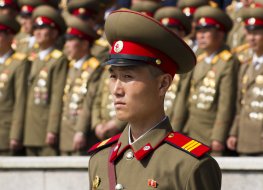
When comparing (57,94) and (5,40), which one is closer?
(57,94)

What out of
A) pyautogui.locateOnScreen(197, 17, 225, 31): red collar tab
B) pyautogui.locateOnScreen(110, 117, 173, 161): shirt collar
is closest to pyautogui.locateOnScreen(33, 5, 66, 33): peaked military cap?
pyautogui.locateOnScreen(197, 17, 225, 31): red collar tab

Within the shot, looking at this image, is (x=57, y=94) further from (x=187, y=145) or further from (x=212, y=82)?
(x=187, y=145)

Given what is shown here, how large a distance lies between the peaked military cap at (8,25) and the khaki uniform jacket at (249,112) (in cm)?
329

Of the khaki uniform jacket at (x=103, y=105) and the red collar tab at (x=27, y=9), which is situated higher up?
the red collar tab at (x=27, y=9)

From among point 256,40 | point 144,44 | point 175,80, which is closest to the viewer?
point 144,44

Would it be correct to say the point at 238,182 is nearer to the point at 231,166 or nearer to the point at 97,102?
the point at 231,166

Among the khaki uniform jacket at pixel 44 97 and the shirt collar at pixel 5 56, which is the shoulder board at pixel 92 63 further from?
the shirt collar at pixel 5 56

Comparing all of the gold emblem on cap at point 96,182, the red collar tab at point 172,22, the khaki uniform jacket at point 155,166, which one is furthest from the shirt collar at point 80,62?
the gold emblem on cap at point 96,182

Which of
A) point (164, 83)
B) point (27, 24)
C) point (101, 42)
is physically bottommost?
point (164, 83)

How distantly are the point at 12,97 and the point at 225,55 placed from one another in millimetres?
2817

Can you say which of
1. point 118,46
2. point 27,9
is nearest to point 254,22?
point 27,9

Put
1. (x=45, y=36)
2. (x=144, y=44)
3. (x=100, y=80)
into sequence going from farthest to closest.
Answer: (x=45, y=36) → (x=100, y=80) → (x=144, y=44)

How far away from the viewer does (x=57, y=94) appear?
11.5 meters

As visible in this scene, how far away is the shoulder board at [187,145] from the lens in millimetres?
4594
